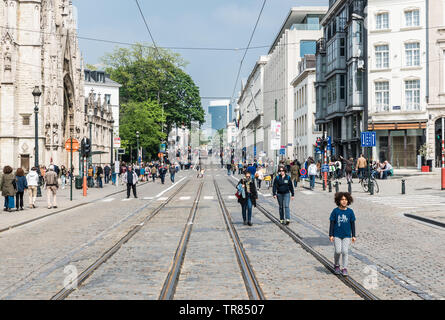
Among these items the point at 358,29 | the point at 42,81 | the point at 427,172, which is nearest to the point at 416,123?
the point at 427,172

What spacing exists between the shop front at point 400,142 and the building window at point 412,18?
7.72 m

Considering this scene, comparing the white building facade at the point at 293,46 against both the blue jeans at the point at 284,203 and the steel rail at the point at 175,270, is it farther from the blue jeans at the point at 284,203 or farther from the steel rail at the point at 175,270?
the steel rail at the point at 175,270

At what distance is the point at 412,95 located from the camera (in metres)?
43.2

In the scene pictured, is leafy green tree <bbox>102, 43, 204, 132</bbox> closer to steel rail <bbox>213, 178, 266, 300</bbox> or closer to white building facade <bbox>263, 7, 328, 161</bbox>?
white building facade <bbox>263, 7, 328, 161</bbox>

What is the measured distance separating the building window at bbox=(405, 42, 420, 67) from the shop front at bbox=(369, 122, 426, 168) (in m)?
4.82

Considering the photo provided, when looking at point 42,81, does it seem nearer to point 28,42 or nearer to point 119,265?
point 28,42

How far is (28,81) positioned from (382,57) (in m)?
28.3

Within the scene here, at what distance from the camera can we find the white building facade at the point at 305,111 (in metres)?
65.4

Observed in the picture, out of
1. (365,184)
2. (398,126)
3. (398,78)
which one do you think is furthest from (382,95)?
(365,184)

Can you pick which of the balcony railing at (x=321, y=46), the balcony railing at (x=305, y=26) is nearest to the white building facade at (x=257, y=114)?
the balcony railing at (x=305, y=26)

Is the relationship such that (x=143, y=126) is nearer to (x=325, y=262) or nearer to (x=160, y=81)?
(x=160, y=81)

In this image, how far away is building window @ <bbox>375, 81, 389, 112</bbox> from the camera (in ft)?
145

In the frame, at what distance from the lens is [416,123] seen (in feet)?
139

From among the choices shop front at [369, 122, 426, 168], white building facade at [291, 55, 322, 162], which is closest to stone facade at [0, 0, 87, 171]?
shop front at [369, 122, 426, 168]
